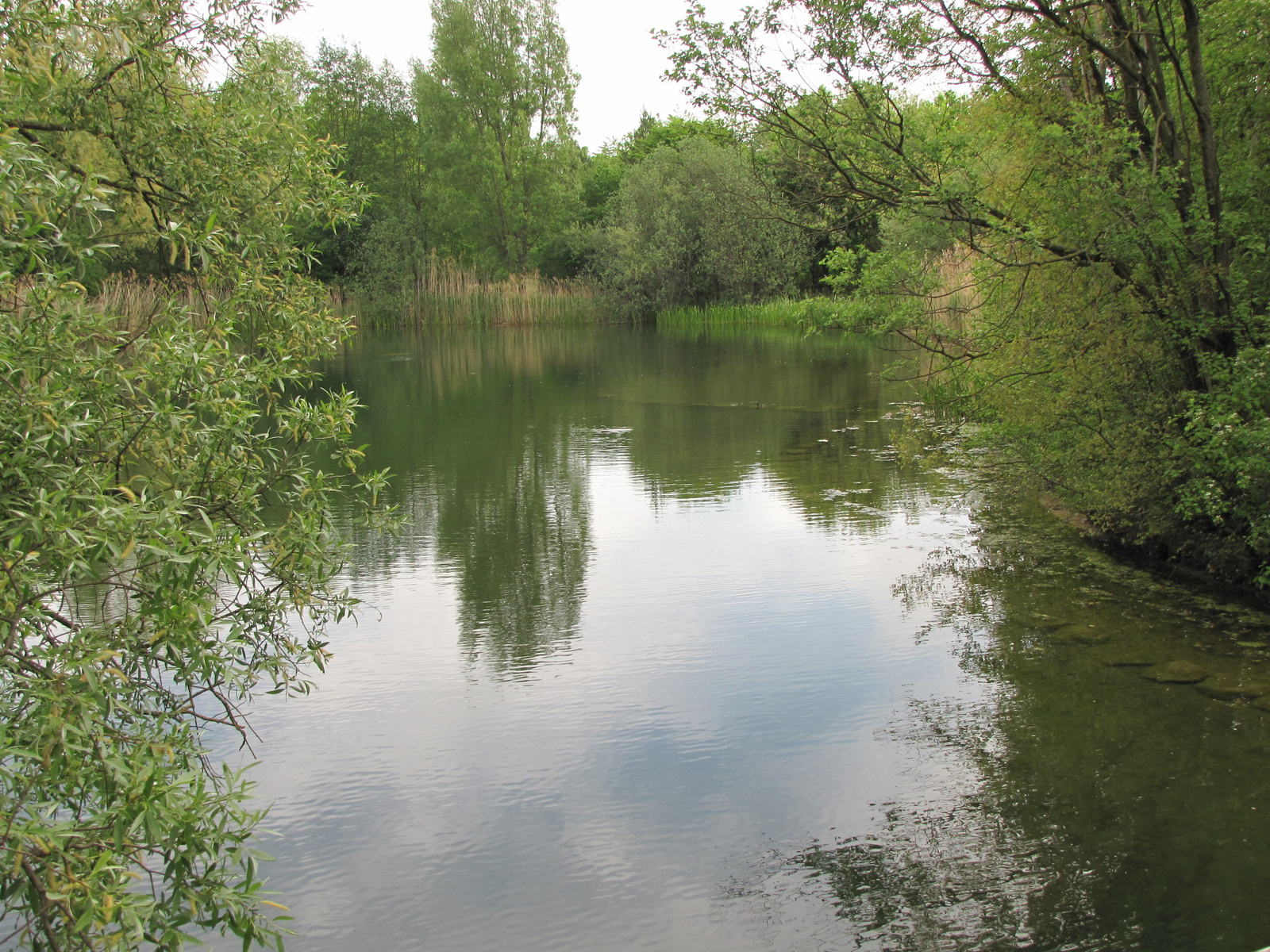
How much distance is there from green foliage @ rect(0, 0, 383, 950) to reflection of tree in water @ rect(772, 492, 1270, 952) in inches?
94.1

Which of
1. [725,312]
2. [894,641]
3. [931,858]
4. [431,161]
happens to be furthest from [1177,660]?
[431,161]

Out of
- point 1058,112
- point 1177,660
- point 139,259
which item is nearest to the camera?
point 1177,660

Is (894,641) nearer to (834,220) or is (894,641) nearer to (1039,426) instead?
(1039,426)

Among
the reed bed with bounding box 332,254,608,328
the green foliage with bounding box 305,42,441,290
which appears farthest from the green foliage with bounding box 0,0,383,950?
the green foliage with bounding box 305,42,441,290

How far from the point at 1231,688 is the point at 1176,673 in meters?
0.29

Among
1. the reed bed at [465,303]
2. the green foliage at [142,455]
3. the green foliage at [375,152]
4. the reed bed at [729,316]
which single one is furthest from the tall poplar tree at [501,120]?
the green foliage at [142,455]

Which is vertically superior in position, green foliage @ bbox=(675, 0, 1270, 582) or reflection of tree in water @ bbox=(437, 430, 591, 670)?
green foliage @ bbox=(675, 0, 1270, 582)

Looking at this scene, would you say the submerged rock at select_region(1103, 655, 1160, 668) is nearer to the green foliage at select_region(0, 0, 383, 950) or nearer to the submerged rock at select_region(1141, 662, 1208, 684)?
the submerged rock at select_region(1141, 662, 1208, 684)

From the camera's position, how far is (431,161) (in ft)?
128

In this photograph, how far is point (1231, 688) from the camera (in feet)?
17.2

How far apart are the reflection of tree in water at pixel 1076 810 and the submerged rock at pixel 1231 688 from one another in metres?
0.08

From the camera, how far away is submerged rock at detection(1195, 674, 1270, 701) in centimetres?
515

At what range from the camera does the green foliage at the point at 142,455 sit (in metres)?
2.45

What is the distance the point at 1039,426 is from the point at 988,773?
333 centimetres
